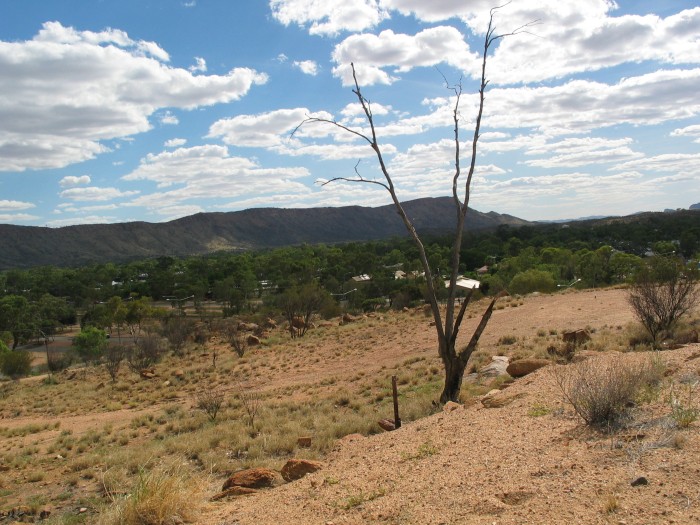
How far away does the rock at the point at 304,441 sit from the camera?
38.3 ft

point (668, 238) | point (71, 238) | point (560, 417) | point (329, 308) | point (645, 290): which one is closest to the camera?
point (560, 417)

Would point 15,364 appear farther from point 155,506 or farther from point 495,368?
point 155,506

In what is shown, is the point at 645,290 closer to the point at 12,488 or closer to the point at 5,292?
the point at 12,488

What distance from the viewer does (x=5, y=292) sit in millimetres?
90938

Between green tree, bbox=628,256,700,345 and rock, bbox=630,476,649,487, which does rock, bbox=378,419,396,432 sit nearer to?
rock, bbox=630,476,649,487

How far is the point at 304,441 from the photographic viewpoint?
11.7 m

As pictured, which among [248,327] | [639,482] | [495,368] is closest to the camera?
[639,482]

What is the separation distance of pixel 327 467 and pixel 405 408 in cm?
454

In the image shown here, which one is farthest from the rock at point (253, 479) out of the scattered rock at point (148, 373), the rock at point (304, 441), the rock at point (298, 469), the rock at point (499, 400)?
the scattered rock at point (148, 373)

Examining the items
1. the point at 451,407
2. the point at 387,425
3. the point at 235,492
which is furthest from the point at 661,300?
the point at 235,492

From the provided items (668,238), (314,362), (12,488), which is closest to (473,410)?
(12,488)

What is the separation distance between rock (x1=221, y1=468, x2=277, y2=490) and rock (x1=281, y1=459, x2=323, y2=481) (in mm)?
235

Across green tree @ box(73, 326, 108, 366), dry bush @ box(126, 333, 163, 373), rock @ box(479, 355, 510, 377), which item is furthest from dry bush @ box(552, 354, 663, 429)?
green tree @ box(73, 326, 108, 366)

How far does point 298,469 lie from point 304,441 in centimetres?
334
